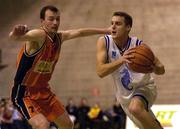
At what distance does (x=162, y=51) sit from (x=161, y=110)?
8.59 m

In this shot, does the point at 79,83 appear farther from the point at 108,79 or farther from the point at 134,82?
the point at 134,82

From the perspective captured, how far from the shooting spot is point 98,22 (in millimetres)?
19578

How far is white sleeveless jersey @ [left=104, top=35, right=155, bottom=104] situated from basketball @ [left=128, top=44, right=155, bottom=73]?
1.00 feet

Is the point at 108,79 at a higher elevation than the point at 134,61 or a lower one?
lower

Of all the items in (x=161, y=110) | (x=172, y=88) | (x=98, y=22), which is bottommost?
(x=172, y=88)

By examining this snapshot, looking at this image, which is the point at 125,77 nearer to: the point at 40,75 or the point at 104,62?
the point at 104,62

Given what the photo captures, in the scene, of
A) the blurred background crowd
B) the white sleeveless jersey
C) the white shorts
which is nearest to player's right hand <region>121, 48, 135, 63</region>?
the white sleeveless jersey

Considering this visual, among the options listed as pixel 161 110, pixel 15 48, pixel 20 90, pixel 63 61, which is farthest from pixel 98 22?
pixel 20 90

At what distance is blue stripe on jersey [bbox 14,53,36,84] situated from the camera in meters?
6.20

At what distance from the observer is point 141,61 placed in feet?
18.8

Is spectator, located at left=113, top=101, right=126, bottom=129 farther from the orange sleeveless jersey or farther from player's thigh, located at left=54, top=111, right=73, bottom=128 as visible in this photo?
the orange sleeveless jersey

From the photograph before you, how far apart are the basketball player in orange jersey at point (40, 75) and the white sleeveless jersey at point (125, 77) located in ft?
2.45

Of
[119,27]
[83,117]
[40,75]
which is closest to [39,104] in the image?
[40,75]

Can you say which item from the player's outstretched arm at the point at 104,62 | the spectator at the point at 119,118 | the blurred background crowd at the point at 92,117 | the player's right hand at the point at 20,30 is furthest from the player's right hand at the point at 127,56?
the spectator at the point at 119,118
